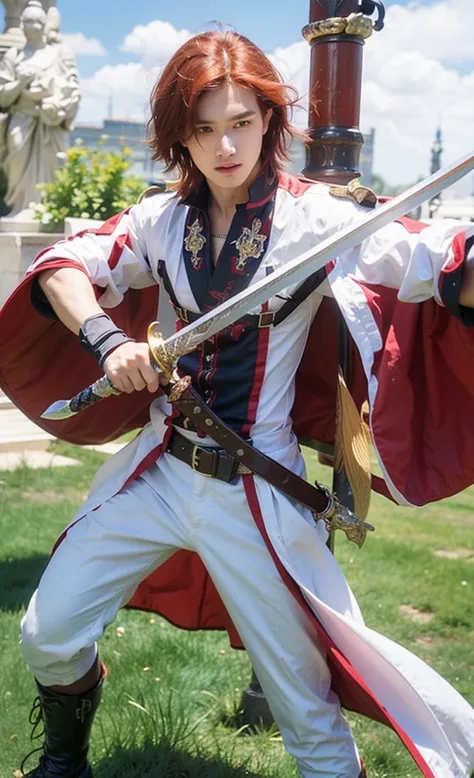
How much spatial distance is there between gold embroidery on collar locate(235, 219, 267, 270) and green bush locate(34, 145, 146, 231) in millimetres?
7105

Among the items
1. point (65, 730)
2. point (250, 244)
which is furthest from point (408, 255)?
point (65, 730)

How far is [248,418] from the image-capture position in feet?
7.32

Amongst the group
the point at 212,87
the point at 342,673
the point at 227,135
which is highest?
the point at 212,87

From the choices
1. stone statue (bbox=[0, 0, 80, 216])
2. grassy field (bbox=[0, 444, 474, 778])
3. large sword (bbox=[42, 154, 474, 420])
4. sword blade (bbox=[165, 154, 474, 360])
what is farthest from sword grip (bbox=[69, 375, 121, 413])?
stone statue (bbox=[0, 0, 80, 216])

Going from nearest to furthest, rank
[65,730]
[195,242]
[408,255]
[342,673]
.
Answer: [408,255]
[342,673]
[195,242]
[65,730]

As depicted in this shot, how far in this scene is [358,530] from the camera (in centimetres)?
229

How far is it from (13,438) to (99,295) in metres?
4.39

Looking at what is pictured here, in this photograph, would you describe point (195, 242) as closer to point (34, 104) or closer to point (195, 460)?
point (195, 460)

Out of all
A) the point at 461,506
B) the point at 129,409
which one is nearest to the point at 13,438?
the point at 461,506

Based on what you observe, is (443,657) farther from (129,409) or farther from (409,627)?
(129,409)

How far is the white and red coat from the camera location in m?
2.07

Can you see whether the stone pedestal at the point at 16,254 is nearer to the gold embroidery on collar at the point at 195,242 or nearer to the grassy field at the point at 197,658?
the grassy field at the point at 197,658

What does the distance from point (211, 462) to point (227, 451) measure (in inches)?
1.9

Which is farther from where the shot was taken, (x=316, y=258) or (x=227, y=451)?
(x=227, y=451)
